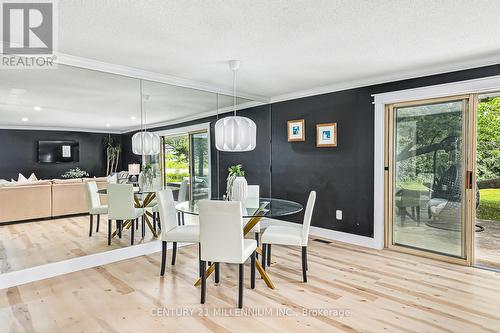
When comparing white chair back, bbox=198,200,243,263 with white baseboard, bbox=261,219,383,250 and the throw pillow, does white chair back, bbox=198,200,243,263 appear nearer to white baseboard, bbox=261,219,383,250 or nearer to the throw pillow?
the throw pillow

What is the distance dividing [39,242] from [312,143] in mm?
3825

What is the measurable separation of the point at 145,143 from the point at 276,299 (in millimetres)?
2498

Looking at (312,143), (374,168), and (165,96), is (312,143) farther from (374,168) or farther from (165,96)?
Answer: (165,96)

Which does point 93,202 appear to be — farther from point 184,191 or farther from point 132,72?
point 132,72

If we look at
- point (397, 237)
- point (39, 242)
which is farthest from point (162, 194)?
point (397, 237)

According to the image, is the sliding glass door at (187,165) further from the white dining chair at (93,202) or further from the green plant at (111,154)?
the white dining chair at (93,202)

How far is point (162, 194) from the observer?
3250 millimetres

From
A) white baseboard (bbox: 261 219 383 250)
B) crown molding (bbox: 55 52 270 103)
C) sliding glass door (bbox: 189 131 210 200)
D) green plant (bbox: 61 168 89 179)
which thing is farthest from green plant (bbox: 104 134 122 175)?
white baseboard (bbox: 261 219 383 250)

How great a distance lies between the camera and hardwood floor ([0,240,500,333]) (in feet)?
7.31

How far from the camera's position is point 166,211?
129 inches

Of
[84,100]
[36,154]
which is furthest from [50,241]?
[84,100]

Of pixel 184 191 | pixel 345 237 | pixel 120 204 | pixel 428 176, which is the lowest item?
pixel 345 237

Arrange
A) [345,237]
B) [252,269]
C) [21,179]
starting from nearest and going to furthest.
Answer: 1. [252,269]
2. [21,179]
3. [345,237]

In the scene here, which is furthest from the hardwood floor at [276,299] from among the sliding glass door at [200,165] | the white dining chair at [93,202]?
the sliding glass door at [200,165]
